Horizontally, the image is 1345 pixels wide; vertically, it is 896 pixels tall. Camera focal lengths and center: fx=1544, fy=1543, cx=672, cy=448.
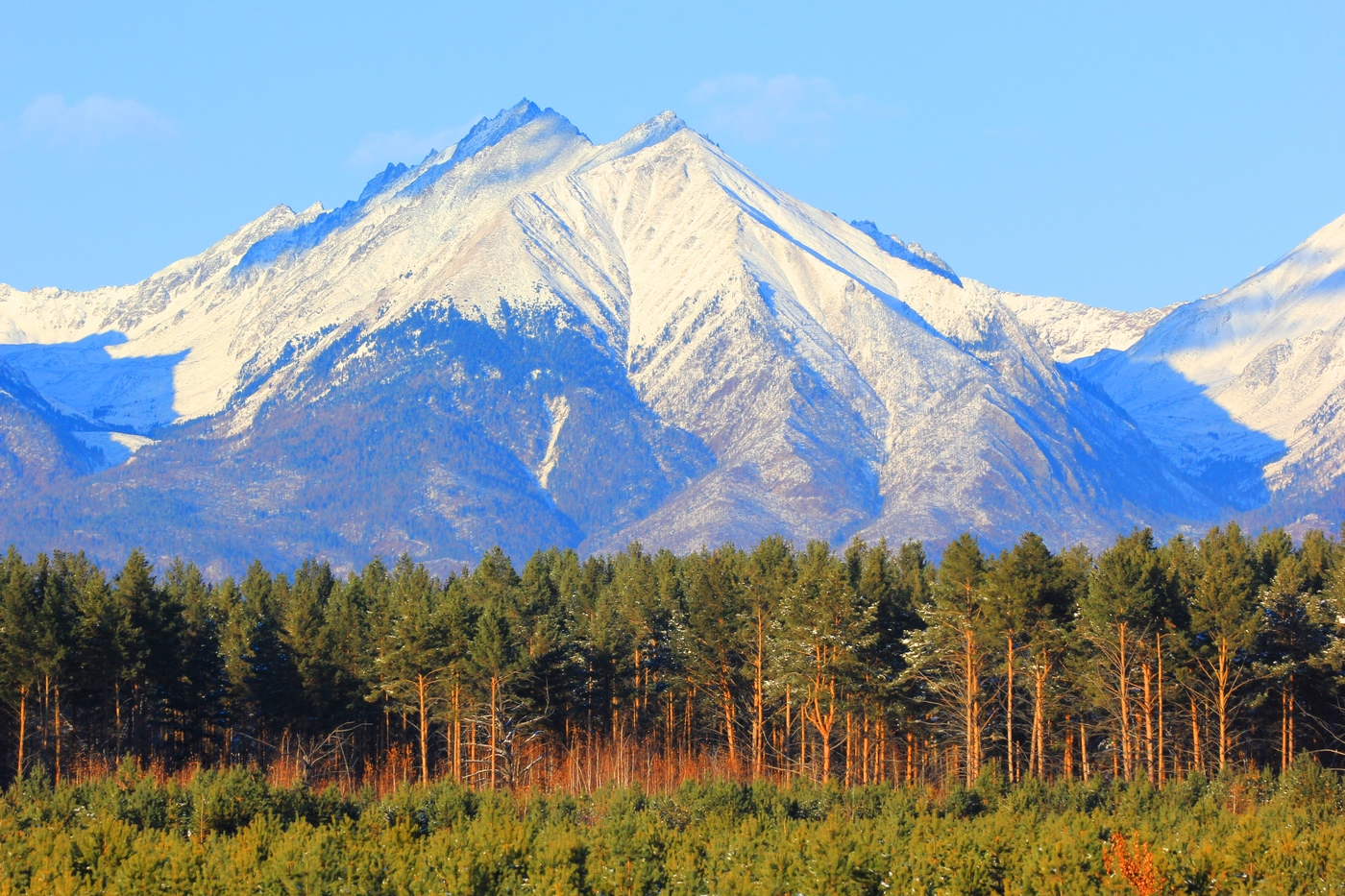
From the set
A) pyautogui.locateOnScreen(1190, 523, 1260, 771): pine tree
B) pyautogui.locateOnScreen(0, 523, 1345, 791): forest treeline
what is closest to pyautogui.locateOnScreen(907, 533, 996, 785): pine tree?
pyautogui.locateOnScreen(0, 523, 1345, 791): forest treeline

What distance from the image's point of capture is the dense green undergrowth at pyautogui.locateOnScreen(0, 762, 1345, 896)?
39094mm

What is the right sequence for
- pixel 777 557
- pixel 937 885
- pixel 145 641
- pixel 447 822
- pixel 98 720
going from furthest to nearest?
pixel 777 557, pixel 98 720, pixel 145 641, pixel 447 822, pixel 937 885

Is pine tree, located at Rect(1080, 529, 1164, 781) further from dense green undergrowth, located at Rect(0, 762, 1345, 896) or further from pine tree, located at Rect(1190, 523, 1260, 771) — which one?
dense green undergrowth, located at Rect(0, 762, 1345, 896)

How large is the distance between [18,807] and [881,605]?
142ft

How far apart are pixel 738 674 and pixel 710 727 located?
5876 mm

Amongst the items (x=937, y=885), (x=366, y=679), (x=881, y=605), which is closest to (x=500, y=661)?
(x=366, y=679)

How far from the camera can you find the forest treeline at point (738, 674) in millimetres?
68312

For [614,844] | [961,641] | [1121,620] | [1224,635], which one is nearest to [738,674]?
[961,641]

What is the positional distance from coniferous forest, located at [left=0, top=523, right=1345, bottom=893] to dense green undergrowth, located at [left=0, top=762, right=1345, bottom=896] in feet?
0.52

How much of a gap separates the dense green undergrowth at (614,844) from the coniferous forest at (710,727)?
0.52ft

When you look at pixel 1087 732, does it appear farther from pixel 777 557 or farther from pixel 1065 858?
pixel 1065 858

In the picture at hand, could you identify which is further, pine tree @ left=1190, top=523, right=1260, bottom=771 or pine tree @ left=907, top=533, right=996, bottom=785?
pine tree @ left=907, top=533, right=996, bottom=785

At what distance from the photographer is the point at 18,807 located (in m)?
48.2

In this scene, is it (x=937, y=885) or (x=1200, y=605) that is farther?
(x=1200, y=605)
